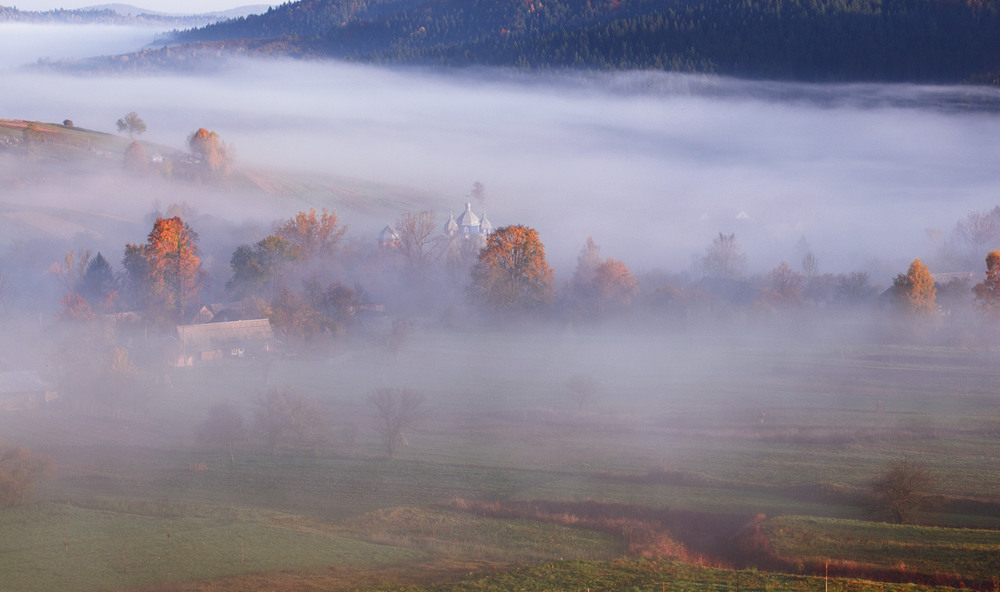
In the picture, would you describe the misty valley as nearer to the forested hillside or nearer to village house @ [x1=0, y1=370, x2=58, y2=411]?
village house @ [x1=0, y1=370, x2=58, y2=411]

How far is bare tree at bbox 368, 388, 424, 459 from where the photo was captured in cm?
4184

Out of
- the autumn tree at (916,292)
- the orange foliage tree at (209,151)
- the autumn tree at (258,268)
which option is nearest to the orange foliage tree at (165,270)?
the autumn tree at (258,268)

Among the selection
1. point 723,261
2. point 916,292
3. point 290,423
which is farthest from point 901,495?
point 723,261

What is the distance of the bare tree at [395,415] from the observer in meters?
41.8

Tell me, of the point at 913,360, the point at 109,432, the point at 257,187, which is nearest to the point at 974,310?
the point at 913,360

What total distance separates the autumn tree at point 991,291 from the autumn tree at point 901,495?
118 ft

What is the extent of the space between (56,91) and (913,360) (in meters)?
186

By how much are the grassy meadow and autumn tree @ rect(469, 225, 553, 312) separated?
1299 centimetres

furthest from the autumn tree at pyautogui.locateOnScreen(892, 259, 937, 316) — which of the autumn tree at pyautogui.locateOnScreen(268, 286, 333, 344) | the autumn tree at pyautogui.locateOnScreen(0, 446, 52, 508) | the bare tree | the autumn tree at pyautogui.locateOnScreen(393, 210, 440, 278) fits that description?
the autumn tree at pyautogui.locateOnScreen(0, 446, 52, 508)

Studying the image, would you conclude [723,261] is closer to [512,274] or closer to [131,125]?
[512,274]

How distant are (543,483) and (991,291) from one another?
44.3 m

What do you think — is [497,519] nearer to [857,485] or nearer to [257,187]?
[857,485]

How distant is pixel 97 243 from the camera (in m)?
95.0

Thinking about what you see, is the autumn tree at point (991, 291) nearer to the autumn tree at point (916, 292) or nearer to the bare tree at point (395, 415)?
the autumn tree at point (916, 292)
